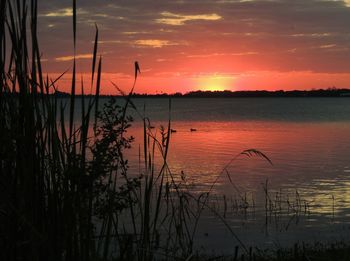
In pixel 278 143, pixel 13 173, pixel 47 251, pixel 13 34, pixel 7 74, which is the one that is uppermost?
pixel 13 34

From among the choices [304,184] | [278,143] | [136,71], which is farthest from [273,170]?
[136,71]

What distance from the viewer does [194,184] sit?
20.0 metres

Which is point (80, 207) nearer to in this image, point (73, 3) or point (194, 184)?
point (73, 3)

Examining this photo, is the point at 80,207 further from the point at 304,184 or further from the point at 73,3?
the point at 304,184

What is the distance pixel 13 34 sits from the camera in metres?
2.18

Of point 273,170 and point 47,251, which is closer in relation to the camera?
point 47,251

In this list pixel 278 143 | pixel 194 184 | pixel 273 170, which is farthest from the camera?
pixel 278 143

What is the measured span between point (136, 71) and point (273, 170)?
23.5 meters

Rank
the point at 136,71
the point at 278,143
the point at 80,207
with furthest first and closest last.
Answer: the point at 278,143, the point at 136,71, the point at 80,207

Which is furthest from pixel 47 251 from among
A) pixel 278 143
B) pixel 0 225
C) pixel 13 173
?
pixel 278 143

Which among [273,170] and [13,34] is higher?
[13,34]

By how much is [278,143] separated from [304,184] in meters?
22.5

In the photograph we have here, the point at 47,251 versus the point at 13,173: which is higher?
the point at 13,173

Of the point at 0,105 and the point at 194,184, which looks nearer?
the point at 0,105
